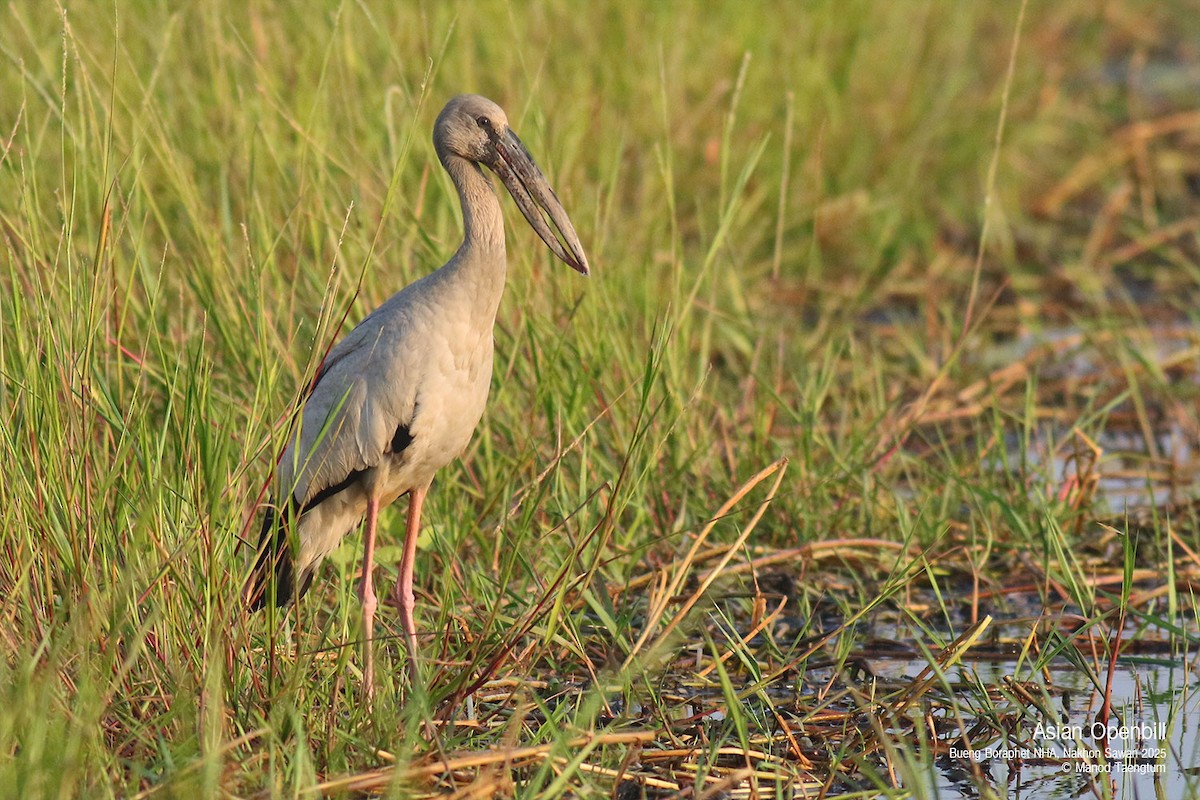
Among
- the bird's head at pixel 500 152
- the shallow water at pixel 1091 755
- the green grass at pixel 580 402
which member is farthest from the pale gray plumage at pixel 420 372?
the shallow water at pixel 1091 755

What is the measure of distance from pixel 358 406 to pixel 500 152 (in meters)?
0.72

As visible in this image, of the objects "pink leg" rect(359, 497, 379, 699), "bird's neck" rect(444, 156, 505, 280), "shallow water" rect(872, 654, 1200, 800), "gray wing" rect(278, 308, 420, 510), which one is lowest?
"shallow water" rect(872, 654, 1200, 800)

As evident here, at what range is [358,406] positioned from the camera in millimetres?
3740

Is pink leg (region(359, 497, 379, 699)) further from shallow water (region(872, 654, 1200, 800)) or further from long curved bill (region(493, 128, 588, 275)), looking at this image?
shallow water (region(872, 654, 1200, 800))

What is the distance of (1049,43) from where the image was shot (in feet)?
37.7

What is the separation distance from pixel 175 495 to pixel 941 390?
3.55 meters

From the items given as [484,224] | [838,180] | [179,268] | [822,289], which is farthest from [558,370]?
[838,180]

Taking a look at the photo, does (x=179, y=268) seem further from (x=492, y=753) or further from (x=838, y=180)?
(x=838, y=180)

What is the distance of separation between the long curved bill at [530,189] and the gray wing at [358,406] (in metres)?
0.46

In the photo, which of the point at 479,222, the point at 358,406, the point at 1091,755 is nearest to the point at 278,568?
the point at 358,406

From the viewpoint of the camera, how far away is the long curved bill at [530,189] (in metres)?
3.86

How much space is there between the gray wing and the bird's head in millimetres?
462

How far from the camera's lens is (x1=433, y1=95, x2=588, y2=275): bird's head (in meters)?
3.88

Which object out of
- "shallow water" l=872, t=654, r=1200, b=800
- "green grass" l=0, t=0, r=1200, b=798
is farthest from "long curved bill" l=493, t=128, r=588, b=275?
"shallow water" l=872, t=654, r=1200, b=800
